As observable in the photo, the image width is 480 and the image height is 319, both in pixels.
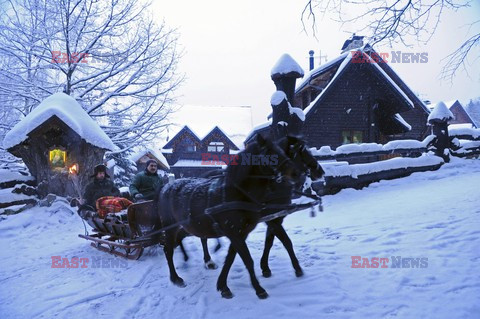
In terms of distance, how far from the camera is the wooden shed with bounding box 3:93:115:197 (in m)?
10.3

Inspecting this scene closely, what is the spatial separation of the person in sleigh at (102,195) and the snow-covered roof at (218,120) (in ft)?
78.8

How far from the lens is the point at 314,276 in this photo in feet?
13.6

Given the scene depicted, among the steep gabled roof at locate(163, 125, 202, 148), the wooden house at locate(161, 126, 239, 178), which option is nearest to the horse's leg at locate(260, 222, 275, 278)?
the wooden house at locate(161, 126, 239, 178)

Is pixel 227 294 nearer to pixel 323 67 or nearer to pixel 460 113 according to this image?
pixel 323 67

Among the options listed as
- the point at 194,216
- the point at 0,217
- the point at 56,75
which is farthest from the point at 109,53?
the point at 194,216

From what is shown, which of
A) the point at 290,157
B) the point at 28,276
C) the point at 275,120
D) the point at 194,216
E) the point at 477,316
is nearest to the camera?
the point at 477,316

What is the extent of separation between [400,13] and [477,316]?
404cm

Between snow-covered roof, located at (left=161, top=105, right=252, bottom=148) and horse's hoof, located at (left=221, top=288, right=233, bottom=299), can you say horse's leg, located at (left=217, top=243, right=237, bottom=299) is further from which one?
snow-covered roof, located at (left=161, top=105, right=252, bottom=148)

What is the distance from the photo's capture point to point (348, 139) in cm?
1772

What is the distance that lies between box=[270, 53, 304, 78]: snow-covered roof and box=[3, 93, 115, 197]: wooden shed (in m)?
6.88

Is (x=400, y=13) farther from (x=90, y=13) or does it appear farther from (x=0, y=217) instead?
(x=90, y=13)

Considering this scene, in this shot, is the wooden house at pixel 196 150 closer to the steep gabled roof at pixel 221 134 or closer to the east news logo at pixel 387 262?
the steep gabled roof at pixel 221 134

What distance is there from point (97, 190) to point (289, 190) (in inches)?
204

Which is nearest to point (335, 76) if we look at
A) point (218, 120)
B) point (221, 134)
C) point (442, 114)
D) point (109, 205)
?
point (442, 114)
